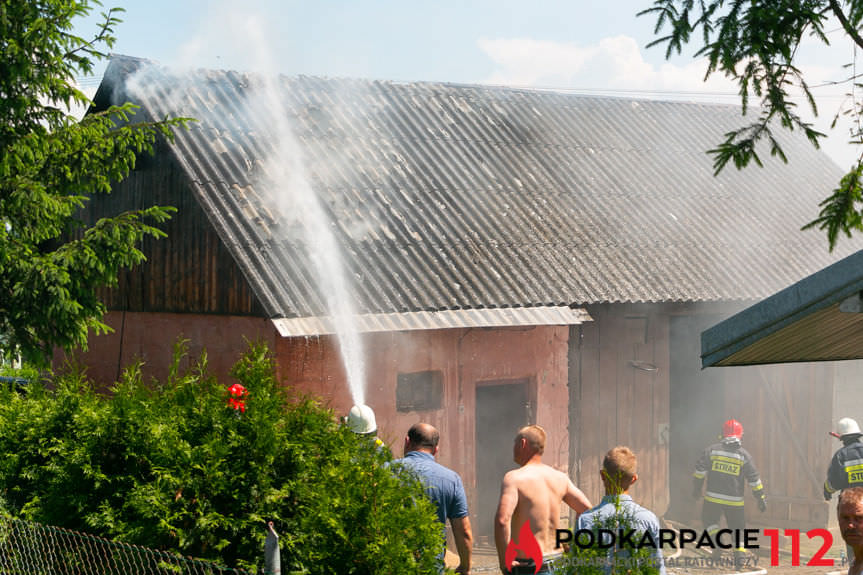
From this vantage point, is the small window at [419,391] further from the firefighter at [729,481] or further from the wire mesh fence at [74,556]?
the wire mesh fence at [74,556]

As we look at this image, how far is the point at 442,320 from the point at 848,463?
4891 mm

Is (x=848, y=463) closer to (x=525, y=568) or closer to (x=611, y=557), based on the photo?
(x=525, y=568)

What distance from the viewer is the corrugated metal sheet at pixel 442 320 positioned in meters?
9.93

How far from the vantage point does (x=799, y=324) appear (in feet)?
18.9

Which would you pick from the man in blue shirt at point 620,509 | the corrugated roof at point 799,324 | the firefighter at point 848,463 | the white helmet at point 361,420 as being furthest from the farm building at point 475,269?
the corrugated roof at point 799,324

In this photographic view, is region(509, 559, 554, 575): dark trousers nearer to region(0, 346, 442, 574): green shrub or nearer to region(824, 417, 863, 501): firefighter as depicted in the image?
region(0, 346, 442, 574): green shrub

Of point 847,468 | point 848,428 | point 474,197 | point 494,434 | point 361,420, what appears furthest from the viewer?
point 474,197

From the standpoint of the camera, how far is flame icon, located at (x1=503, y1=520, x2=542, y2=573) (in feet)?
21.3

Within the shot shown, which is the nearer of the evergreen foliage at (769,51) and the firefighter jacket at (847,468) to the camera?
the evergreen foliage at (769,51)

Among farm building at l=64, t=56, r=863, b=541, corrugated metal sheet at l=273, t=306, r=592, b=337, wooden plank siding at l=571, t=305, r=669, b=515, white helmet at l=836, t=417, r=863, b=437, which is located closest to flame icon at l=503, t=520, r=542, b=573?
farm building at l=64, t=56, r=863, b=541

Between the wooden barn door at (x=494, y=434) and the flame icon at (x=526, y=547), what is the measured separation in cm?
557

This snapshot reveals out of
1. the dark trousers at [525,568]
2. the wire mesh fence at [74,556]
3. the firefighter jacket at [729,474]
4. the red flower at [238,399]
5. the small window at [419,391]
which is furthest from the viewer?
the firefighter jacket at [729,474]

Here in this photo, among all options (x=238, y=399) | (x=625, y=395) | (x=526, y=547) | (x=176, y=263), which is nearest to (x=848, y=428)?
(x=625, y=395)

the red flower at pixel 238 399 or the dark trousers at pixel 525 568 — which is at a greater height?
the red flower at pixel 238 399
